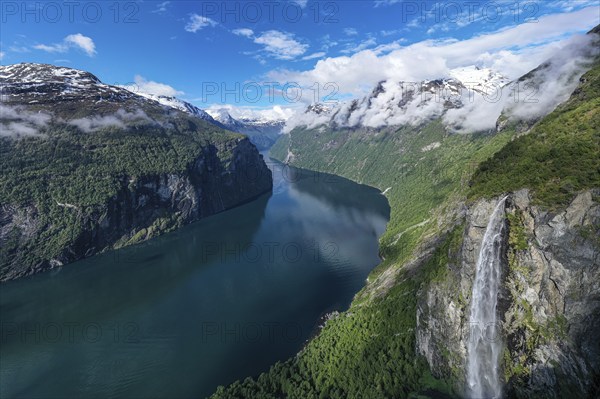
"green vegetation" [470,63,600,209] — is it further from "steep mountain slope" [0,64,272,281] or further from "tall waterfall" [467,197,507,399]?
"steep mountain slope" [0,64,272,281]

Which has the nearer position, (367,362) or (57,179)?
(367,362)

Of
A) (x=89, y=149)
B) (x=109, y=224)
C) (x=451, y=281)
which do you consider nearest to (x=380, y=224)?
(x=451, y=281)

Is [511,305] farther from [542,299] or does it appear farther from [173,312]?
[173,312]

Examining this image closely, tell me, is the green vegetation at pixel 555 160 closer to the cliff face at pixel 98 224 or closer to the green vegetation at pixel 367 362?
the green vegetation at pixel 367 362

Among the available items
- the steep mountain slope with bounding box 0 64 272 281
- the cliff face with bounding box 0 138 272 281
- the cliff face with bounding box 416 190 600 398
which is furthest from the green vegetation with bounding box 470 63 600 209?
the steep mountain slope with bounding box 0 64 272 281

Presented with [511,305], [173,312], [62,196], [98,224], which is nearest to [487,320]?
[511,305]

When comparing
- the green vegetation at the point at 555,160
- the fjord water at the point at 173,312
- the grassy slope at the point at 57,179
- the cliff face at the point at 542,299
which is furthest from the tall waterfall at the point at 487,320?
the grassy slope at the point at 57,179

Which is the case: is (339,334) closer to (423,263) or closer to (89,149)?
(423,263)
